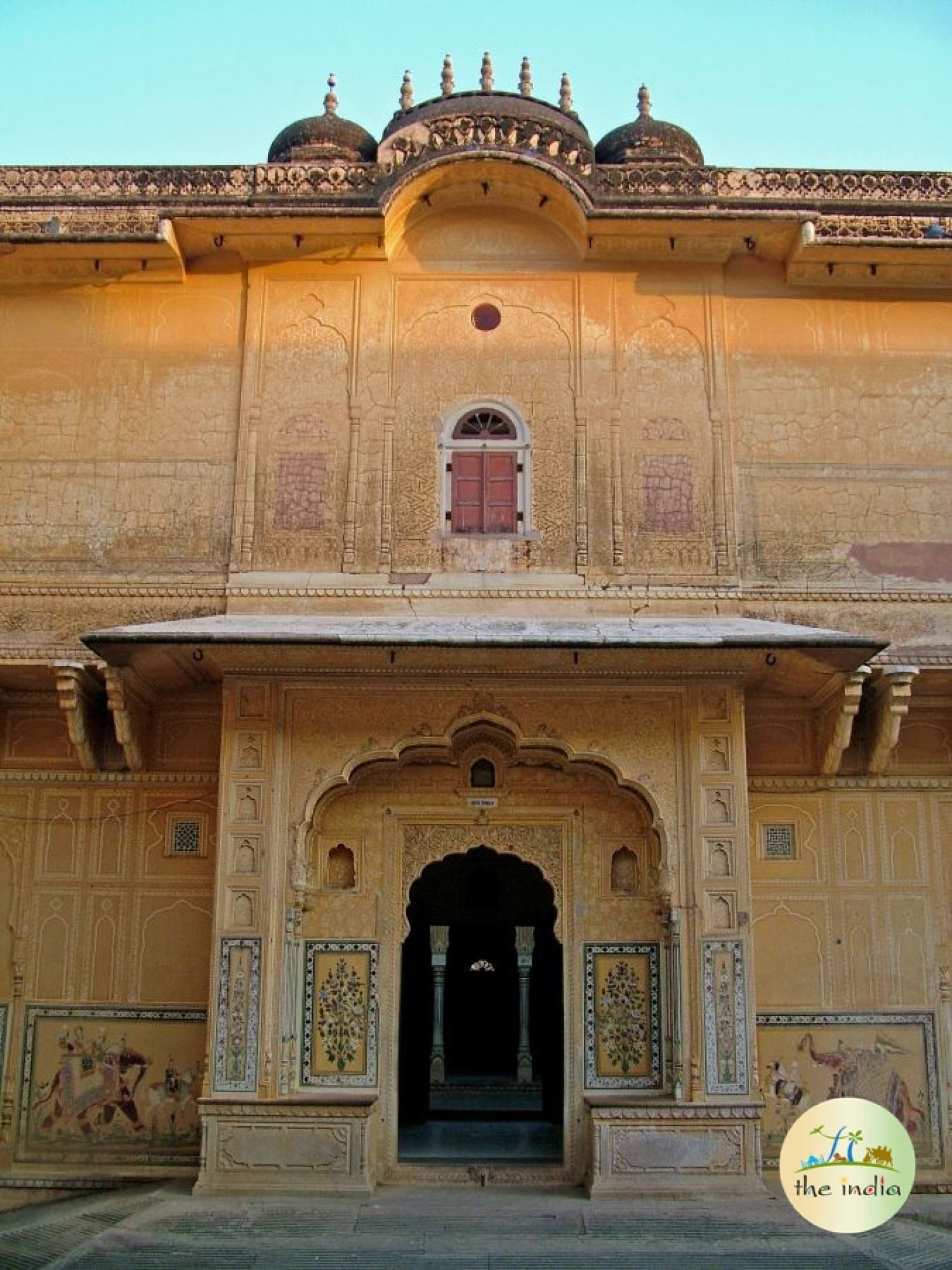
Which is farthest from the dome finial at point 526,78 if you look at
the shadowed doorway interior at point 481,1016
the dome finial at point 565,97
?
the shadowed doorway interior at point 481,1016

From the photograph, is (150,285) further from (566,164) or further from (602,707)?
(602,707)

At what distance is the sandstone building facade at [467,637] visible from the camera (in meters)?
9.49

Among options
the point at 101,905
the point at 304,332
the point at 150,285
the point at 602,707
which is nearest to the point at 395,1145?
the point at 101,905

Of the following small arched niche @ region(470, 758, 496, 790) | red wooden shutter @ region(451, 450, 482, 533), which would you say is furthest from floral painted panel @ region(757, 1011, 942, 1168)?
red wooden shutter @ region(451, 450, 482, 533)

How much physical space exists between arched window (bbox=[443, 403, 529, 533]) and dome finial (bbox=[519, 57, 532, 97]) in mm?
3256

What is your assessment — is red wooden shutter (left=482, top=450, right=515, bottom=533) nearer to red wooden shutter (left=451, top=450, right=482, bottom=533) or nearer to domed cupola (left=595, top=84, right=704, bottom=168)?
red wooden shutter (left=451, top=450, right=482, bottom=533)

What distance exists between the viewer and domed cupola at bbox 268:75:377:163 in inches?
461

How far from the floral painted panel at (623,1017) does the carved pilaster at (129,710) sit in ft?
12.2

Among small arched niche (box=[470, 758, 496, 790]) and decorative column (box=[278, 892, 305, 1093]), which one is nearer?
decorative column (box=[278, 892, 305, 1093])

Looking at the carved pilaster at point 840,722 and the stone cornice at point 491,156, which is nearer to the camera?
the carved pilaster at point 840,722

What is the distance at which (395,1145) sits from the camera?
961 centimetres

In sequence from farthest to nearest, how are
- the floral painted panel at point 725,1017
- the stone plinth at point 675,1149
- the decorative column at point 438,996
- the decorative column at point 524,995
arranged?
the decorative column at point 524,995 → the decorative column at point 438,996 → the floral painted panel at point 725,1017 → the stone plinth at point 675,1149

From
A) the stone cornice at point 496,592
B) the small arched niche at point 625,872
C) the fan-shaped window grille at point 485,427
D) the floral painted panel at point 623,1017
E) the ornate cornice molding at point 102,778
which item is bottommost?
the floral painted panel at point 623,1017

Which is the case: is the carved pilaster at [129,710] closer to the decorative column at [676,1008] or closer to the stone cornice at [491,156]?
the stone cornice at [491,156]
